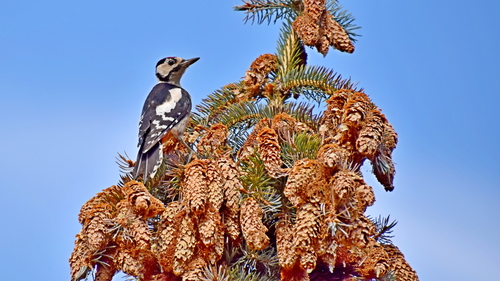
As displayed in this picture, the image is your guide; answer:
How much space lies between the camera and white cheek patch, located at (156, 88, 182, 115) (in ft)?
Result: 21.5

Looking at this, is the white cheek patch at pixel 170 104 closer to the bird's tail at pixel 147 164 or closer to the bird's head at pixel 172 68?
the bird's head at pixel 172 68

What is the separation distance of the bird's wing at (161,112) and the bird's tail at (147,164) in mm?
241

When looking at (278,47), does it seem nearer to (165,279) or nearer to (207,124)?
(207,124)

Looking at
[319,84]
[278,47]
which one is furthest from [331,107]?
[278,47]

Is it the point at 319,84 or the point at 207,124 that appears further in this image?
the point at 207,124

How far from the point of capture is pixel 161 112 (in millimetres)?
6574

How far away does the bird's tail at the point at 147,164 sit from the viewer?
4395mm

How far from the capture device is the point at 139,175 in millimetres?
4457

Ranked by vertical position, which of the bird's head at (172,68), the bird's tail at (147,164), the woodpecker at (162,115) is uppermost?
the bird's head at (172,68)

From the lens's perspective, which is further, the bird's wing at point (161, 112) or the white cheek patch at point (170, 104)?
the white cheek patch at point (170, 104)

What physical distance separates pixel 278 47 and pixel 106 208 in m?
2.02

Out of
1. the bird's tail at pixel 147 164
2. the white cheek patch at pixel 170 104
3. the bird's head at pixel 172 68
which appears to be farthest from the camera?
the bird's head at pixel 172 68

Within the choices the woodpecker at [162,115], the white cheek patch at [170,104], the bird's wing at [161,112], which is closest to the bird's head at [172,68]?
the woodpecker at [162,115]

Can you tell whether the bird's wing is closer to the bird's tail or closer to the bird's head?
the bird's tail
